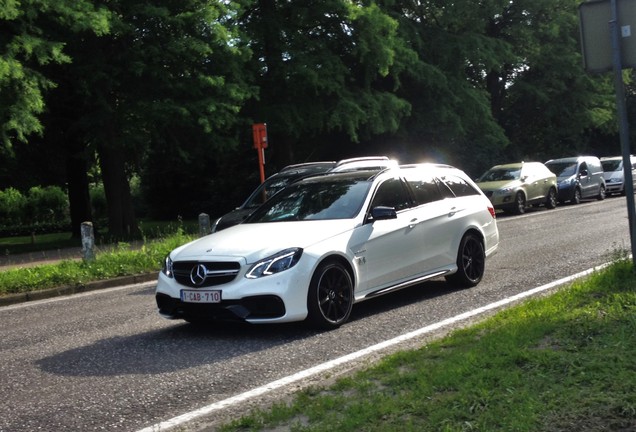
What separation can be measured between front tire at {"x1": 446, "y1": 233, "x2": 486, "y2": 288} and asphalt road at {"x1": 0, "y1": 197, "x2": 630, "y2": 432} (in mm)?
163

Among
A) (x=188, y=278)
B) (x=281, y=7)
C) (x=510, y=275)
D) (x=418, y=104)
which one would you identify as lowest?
(x=510, y=275)

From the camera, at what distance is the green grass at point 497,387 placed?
460cm

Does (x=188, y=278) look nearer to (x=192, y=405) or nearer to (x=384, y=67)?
(x=192, y=405)

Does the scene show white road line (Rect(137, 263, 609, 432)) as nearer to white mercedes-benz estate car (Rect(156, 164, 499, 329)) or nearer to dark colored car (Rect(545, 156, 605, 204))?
white mercedes-benz estate car (Rect(156, 164, 499, 329))

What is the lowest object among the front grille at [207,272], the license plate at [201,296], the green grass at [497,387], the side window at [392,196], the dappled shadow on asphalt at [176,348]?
the dappled shadow on asphalt at [176,348]

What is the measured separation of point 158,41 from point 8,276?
10.8 metres

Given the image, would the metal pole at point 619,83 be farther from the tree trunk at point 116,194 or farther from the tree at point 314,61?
the tree trunk at point 116,194

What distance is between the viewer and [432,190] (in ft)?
35.3

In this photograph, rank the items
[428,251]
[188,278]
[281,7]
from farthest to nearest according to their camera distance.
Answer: [281,7] → [428,251] → [188,278]

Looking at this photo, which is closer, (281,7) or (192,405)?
(192,405)

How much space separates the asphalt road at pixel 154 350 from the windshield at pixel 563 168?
64.9 ft

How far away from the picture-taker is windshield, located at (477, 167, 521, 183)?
1129 inches

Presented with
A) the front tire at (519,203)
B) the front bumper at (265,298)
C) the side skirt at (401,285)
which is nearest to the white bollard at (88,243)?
the side skirt at (401,285)

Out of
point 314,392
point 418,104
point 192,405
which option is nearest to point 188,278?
point 192,405
